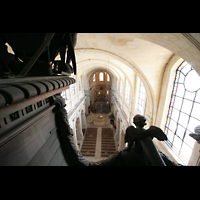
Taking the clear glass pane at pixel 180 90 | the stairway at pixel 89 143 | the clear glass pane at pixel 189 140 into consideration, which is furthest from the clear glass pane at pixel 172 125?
the stairway at pixel 89 143

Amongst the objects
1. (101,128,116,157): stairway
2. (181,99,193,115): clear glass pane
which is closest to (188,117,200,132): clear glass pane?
(181,99,193,115): clear glass pane

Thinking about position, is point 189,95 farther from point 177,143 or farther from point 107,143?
point 107,143

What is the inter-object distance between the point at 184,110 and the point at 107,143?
8.49m

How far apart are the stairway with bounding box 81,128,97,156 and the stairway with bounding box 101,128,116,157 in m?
0.93

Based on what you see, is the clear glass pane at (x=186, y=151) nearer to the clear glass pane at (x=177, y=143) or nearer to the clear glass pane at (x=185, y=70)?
the clear glass pane at (x=177, y=143)

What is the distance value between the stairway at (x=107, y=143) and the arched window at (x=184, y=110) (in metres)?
6.32

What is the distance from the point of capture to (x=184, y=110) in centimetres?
328

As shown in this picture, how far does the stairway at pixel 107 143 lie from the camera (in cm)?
893

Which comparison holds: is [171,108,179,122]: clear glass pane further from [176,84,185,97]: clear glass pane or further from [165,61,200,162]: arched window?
[176,84,185,97]: clear glass pane

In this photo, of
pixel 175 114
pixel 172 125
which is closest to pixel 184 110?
pixel 175 114

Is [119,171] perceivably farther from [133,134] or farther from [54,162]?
[54,162]

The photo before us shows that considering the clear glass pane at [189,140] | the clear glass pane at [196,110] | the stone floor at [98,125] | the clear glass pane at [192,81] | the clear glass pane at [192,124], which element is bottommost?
the stone floor at [98,125]
